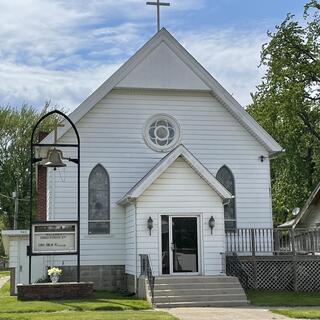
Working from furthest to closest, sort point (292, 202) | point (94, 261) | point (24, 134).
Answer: point (24, 134) → point (292, 202) → point (94, 261)

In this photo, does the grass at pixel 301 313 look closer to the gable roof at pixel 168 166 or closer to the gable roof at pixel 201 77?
the gable roof at pixel 168 166

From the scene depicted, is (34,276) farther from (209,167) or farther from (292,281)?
(292,281)

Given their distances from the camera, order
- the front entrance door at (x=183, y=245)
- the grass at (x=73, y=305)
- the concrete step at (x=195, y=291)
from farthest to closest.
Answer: the front entrance door at (x=183, y=245) → the concrete step at (x=195, y=291) → the grass at (x=73, y=305)

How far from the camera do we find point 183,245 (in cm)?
2125

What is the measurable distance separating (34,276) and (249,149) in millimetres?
10318

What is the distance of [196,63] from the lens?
2455 cm

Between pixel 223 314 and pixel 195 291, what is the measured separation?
317cm

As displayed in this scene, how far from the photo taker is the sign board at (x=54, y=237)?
741 inches

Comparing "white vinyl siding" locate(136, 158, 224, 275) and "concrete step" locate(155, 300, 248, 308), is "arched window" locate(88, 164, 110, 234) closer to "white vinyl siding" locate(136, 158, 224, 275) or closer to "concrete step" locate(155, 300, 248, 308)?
"white vinyl siding" locate(136, 158, 224, 275)

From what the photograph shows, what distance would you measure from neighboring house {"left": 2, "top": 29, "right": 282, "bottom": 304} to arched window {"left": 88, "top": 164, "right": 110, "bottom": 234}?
40 mm

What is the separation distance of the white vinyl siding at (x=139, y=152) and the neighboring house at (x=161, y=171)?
0.13ft

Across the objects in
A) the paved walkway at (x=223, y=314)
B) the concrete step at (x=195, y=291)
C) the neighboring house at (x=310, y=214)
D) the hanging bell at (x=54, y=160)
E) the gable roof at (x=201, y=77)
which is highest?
the gable roof at (x=201, y=77)

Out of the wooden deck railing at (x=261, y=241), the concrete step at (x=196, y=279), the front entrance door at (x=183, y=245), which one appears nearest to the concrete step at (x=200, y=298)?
the concrete step at (x=196, y=279)

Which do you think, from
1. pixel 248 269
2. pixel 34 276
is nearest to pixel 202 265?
pixel 248 269
